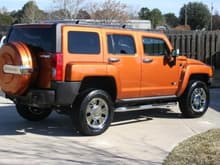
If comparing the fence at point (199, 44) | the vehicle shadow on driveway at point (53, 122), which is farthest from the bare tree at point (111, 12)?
the vehicle shadow on driveway at point (53, 122)

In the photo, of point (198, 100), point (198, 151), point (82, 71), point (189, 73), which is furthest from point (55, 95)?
point (198, 100)

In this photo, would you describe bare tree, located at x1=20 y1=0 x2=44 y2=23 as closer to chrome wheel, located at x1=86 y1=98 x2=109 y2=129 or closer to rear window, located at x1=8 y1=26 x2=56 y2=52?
rear window, located at x1=8 y1=26 x2=56 y2=52

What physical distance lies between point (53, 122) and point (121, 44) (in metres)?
2.14

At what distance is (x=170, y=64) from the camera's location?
11906mm

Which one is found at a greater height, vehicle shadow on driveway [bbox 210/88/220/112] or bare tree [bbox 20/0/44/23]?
bare tree [bbox 20/0/44/23]

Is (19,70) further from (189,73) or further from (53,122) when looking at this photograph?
(189,73)

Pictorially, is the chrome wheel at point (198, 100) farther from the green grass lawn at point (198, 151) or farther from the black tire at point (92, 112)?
the black tire at point (92, 112)

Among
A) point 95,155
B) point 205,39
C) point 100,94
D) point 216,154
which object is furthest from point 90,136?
point 205,39

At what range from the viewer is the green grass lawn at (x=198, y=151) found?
324 inches

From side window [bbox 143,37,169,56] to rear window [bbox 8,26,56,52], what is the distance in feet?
7.35

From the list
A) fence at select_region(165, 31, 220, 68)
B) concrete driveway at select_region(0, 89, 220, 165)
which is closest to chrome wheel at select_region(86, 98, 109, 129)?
concrete driveway at select_region(0, 89, 220, 165)

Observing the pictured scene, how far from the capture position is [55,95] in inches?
381

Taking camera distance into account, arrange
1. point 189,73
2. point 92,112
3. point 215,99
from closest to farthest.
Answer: point 92,112 < point 189,73 < point 215,99

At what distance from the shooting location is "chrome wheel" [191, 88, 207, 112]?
12.4m
